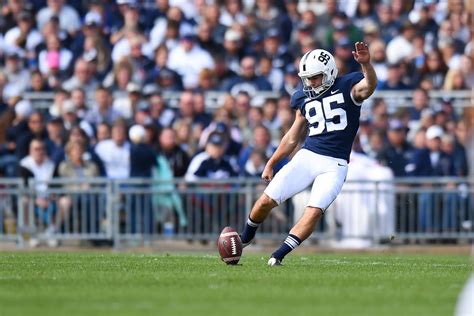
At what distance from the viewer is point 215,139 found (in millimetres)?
21375

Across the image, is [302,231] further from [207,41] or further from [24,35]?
[24,35]

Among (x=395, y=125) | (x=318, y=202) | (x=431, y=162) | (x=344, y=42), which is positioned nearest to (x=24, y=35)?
(x=344, y=42)

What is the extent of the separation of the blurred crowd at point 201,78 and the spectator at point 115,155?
2cm

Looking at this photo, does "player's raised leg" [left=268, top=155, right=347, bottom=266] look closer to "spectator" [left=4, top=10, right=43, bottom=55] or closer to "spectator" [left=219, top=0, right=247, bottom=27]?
"spectator" [left=219, top=0, right=247, bottom=27]

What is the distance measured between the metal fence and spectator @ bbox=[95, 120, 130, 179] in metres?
0.88

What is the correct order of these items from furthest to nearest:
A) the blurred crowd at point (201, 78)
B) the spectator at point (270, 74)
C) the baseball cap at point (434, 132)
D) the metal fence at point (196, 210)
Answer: the spectator at point (270, 74) < the baseball cap at point (434, 132) < the blurred crowd at point (201, 78) < the metal fence at point (196, 210)

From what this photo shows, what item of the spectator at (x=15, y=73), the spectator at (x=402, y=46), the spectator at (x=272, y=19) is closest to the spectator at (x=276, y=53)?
the spectator at (x=272, y=19)

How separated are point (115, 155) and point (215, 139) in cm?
188

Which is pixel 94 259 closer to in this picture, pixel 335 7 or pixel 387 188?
pixel 387 188

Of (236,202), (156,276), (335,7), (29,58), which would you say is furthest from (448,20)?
(156,276)

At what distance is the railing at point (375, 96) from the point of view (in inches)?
931

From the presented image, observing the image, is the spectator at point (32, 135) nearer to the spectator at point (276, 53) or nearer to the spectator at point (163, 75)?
the spectator at point (163, 75)

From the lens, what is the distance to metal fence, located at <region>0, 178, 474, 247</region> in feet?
68.7

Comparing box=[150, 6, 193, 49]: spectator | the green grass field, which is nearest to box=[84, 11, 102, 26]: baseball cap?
box=[150, 6, 193, 49]: spectator
